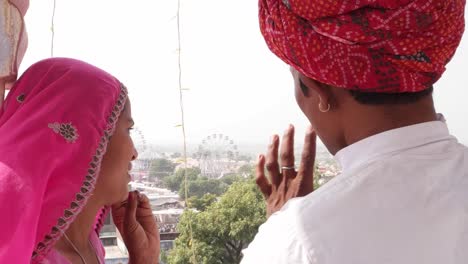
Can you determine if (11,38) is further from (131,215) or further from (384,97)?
(384,97)

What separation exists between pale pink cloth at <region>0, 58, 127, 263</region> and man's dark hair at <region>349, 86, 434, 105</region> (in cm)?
62

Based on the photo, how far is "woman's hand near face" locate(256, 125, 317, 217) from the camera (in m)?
0.97

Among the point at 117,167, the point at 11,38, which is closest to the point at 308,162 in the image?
the point at 117,167

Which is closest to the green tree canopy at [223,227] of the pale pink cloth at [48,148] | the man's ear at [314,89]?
the pale pink cloth at [48,148]

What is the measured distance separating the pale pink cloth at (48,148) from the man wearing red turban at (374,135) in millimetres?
499

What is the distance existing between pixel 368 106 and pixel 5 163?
0.70 m

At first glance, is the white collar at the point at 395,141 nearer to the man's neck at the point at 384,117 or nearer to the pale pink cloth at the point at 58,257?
the man's neck at the point at 384,117

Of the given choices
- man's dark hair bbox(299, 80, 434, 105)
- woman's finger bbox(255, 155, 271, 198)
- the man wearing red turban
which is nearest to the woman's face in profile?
woman's finger bbox(255, 155, 271, 198)

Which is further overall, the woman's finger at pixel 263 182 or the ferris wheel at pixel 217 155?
the ferris wheel at pixel 217 155

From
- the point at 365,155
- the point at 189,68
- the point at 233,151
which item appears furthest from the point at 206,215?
the point at 365,155

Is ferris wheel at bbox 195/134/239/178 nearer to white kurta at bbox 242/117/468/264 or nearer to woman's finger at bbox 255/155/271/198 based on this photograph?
woman's finger at bbox 255/155/271/198

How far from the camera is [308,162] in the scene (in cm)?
97

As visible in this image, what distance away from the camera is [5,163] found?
106 cm

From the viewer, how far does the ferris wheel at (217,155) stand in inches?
72.8
